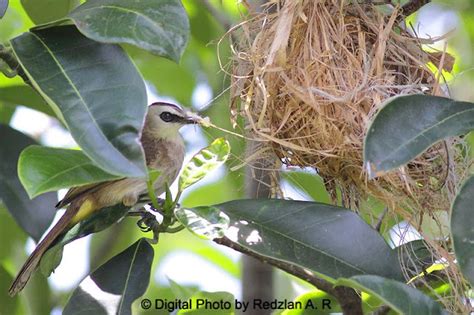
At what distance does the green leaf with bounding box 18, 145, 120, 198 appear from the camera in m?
1.97

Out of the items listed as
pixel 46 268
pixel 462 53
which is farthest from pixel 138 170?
pixel 462 53

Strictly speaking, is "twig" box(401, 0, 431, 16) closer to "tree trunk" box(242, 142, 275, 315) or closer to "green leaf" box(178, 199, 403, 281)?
"tree trunk" box(242, 142, 275, 315)

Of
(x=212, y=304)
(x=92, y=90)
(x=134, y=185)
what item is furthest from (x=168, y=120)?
(x=92, y=90)

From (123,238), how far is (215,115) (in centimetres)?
72

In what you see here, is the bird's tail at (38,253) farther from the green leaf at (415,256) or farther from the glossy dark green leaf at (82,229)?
the green leaf at (415,256)

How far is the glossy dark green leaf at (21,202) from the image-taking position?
120 inches

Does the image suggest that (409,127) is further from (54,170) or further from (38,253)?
(38,253)

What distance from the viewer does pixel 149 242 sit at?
2.68 metres

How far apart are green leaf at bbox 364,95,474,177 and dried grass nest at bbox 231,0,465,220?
0.45 meters

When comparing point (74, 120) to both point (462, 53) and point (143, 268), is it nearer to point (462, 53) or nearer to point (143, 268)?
point (143, 268)

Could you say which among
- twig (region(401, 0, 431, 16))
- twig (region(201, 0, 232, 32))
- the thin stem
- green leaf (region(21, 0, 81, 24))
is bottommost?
the thin stem

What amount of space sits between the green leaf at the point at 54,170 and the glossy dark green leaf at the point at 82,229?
689mm

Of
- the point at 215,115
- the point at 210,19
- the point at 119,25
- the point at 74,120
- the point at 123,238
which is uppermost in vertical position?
the point at 210,19

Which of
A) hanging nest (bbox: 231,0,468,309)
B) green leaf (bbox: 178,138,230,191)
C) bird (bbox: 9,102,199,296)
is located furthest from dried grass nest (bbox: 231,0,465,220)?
bird (bbox: 9,102,199,296)
